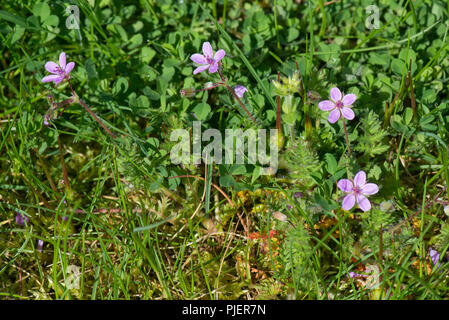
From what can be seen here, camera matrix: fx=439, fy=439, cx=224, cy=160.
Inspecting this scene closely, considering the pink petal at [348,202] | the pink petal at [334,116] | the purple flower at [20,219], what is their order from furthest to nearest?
the purple flower at [20,219]
the pink petal at [334,116]
the pink petal at [348,202]

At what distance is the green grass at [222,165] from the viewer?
2.34 m

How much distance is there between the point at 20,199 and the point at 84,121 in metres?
0.62

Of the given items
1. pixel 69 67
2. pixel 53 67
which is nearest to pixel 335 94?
pixel 69 67

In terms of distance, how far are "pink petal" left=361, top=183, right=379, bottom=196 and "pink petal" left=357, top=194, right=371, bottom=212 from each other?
1.4 inches

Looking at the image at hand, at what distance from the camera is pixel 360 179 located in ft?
7.51

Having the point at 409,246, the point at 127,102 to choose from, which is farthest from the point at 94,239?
the point at 409,246

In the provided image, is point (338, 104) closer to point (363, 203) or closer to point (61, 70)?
point (363, 203)

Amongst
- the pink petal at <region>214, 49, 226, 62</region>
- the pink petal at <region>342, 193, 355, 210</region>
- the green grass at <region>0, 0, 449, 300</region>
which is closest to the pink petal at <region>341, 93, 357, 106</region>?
the green grass at <region>0, 0, 449, 300</region>

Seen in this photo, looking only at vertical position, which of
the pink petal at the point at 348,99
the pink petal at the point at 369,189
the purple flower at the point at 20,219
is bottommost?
the purple flower at the point at 20,219

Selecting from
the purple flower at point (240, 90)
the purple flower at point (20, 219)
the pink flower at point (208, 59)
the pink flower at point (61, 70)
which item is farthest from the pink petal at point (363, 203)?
the purple flower at point (20, 219)

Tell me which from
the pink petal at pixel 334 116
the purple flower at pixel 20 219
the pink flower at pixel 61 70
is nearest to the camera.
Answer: the pink petal at pixel 334 116

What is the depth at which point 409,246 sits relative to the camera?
237cm

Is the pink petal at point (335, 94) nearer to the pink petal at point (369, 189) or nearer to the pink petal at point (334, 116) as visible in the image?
the pink petal at point (334, 116)

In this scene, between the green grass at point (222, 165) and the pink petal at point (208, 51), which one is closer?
the green grass at point (222, 165)
